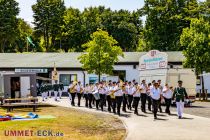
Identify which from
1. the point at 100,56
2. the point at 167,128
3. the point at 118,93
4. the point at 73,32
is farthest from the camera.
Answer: the point at 73,32

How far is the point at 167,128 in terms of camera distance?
63.2 ft

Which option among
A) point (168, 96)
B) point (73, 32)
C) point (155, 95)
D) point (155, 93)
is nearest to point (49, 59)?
point (73, 32)

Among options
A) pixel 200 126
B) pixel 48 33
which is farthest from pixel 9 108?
pixel 48 33

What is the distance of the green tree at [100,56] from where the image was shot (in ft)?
173

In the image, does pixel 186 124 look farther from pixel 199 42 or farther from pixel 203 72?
pixel 203 72

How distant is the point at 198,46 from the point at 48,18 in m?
58.3

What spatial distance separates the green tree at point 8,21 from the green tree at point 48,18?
6.89 meters

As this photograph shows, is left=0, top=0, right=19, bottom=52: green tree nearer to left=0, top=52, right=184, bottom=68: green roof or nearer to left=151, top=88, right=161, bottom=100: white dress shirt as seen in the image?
left=0, top=52, right=184, bottom=68: green roof

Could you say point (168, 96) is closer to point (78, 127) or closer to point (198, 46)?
point (78, 127)

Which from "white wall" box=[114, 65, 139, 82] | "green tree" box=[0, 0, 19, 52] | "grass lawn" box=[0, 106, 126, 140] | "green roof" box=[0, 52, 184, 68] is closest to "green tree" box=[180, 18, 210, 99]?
"green roof" box=[0, 52, 184, 68]

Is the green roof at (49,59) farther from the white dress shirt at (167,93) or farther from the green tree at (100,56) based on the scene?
the white dress shirt at (167,93)

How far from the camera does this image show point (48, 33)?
9994 centimetres

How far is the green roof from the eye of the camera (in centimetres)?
5705

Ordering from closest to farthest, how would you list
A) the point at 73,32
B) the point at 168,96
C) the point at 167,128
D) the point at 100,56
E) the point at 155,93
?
the point at 167,128 < the point at 155,93 < the point at 168,96 < the point at 100,56 < the point at 73,32
